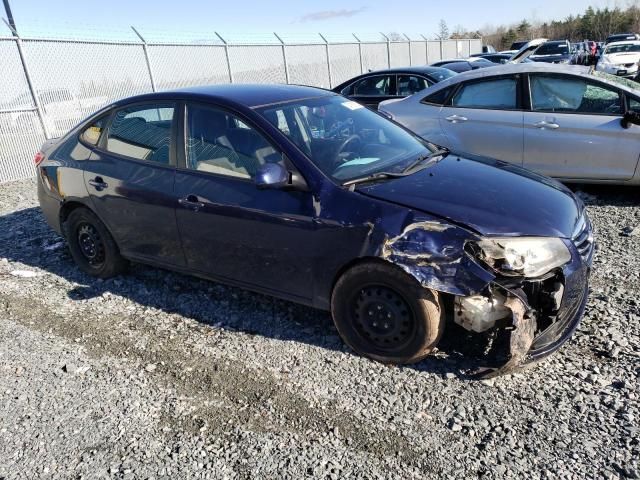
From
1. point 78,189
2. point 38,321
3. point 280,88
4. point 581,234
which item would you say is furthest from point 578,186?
point 38,321

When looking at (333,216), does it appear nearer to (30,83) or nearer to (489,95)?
(489,95)

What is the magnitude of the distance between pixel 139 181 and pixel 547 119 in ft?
15.0

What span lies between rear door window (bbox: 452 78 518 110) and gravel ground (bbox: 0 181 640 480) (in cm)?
278

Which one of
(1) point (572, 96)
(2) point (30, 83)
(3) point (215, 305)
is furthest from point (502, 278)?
(2) point (30, 83)

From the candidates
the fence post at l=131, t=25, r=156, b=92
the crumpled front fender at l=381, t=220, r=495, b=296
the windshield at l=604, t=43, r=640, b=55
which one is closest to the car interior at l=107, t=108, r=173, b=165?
the crumpled front fender at l=381, t=220, r=495, b=296

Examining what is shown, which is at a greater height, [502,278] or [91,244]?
[502,278]

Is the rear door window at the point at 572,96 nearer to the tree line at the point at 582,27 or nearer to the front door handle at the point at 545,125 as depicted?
the front door handle at the point at 545,125

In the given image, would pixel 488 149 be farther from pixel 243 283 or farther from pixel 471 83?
pixel 243 283

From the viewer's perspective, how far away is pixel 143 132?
4219 mm

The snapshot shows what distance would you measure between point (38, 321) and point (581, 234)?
408 centimetres

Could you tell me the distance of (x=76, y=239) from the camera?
4.86 meters

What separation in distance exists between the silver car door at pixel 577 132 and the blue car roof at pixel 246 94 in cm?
302

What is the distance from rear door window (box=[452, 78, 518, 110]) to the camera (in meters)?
6.25

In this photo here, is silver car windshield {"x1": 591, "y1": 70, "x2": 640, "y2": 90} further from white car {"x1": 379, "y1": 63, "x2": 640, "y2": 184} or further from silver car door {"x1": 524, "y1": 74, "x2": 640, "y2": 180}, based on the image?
silver car door {"x1": 524, "y1": 74, "x2": 640, "y2": 180}
